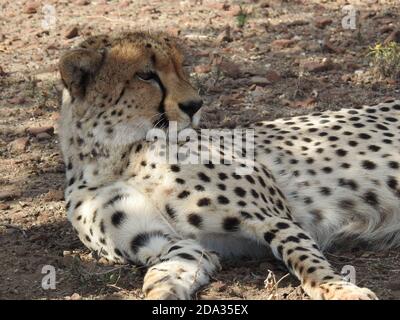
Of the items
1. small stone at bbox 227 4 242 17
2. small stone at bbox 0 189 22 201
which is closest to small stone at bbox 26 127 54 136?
small stone at bbox 0 189 22 201

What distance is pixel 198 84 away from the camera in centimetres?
588

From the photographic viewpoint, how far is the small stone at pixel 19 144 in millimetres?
5285

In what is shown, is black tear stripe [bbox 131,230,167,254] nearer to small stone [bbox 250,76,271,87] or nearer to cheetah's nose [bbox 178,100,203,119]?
cheetah's nose [bbox 178,100,203,119]

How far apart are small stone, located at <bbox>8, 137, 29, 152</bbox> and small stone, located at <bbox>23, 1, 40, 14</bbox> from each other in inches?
85.5

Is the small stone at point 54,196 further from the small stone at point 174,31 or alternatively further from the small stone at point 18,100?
the small stone at point 174,31

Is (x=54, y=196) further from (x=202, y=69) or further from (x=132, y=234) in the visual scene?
(x=202, y=69)

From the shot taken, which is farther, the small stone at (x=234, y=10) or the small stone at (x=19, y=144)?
the small stone at (x=234, y=10)

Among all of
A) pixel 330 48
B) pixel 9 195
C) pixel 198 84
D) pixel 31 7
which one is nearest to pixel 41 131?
pixel 9 195

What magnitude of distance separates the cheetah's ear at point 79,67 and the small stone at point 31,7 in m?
3.39

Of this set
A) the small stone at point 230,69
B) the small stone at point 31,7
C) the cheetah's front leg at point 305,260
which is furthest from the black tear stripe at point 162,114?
the small stone at point 31,7

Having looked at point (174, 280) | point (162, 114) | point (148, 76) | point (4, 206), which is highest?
point (148, 76)

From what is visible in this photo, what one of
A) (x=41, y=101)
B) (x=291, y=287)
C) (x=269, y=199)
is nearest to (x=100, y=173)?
(x=269, y=199)

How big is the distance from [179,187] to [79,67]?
25.7 inches

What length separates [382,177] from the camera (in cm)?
425
